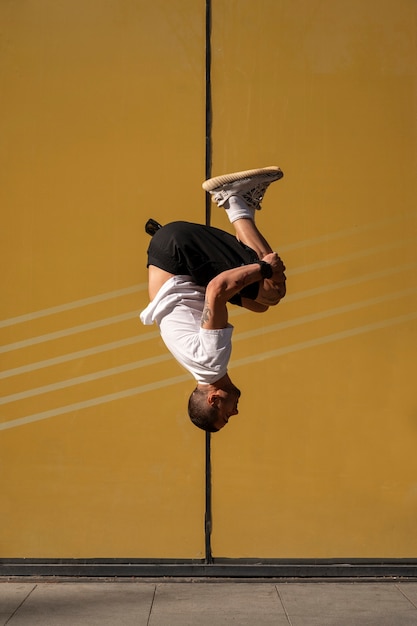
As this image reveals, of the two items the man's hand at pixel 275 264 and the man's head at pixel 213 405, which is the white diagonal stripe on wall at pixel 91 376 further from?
Answer: the man's hand at pixel 275 264

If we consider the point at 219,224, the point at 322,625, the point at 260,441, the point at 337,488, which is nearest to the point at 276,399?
the point at 260,441

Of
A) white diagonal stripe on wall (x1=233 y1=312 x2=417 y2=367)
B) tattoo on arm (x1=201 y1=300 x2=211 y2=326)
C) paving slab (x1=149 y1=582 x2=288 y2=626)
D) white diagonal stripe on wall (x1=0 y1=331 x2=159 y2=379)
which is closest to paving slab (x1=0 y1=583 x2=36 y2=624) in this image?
paving slab (x1=149 y1=582 x2=288 y2=626)

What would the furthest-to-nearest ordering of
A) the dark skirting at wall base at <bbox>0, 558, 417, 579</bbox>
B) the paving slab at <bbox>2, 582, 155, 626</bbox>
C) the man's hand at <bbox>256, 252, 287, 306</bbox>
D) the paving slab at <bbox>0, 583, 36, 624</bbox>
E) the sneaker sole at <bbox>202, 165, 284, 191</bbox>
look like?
the dark skirting at wall base at <bbox>0, 558, 417, 579</bbox> → the paving slab at <bbox>0, 583, 36, 624</bbox> → the paving slab at <bbox>2, 582, 155, 626</bbox> → the sneaker sole at <bbox>202, 165, 284, 191</bbox> → the man's hand at <bbox>256, 252, 287, 306</bbox>

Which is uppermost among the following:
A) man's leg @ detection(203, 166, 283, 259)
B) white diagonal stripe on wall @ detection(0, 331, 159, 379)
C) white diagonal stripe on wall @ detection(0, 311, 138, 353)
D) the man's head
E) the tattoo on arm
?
man's leg @ detection(203, 166, 283, 259)

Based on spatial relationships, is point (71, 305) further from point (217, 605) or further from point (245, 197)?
point (245, 197)

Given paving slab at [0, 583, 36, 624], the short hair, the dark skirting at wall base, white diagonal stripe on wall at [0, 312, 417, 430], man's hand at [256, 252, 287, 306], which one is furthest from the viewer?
white diagonal stripe on wall at [0, 312, 417, 430]

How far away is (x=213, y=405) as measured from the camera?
444 centimetres

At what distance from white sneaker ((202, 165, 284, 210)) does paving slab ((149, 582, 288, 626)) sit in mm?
2663

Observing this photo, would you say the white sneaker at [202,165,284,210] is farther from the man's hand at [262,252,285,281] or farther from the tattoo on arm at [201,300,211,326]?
the tattoo on arm at [201,300,211,326]

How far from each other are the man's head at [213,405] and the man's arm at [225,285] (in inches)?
16.4

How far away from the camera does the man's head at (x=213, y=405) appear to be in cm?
445

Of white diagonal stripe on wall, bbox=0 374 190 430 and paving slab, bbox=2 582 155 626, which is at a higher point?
white diagonal stripe on wall, bbox=0 374 190 430

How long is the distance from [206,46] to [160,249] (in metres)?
3.14

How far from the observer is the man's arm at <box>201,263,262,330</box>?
4.16 metres
